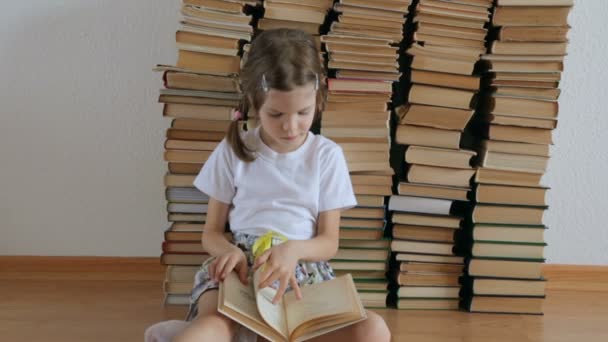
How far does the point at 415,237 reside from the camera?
5.46 feet

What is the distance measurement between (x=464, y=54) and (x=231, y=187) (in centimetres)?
66

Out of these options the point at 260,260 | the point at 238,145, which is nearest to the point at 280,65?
the point at 238,145

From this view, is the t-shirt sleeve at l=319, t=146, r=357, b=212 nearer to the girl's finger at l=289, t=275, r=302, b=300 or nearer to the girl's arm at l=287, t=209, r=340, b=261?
the girl's arm at l=287, t=209, r=340, b=261

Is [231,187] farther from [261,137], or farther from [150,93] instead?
[150,93]

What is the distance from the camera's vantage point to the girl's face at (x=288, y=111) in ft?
3.92

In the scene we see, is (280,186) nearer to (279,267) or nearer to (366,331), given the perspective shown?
(279,267)

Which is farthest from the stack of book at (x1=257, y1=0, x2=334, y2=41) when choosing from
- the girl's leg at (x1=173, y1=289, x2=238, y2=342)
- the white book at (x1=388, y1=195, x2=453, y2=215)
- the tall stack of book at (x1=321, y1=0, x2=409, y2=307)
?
the girl's leg at (x1=173, y1=289, x2=238, y2=342)

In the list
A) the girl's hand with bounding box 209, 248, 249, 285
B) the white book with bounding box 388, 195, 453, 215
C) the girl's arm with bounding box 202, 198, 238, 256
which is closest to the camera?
the girl's hand with bounding box 209, 248, 249, 285

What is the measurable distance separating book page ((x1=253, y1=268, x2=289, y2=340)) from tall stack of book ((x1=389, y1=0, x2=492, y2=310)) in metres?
0.57

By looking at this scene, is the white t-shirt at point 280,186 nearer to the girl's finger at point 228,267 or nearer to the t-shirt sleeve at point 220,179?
the t-shirt sleeve at point 220,179

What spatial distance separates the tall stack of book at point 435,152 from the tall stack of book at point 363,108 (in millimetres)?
49

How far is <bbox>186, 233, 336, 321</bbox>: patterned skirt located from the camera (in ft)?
4.13

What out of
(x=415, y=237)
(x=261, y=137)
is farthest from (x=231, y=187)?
(x=415, y=237)

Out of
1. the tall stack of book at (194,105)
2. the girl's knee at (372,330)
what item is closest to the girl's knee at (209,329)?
the girl's knee at (372,330)
